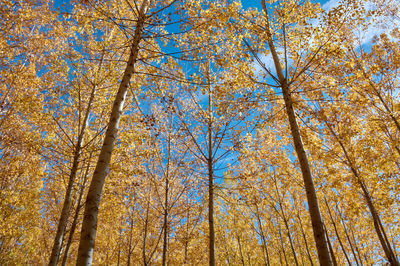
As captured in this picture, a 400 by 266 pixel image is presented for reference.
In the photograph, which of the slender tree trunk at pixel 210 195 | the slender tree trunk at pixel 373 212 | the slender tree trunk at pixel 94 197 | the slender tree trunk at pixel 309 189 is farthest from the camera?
the slender tree trunk at pixel 373 212

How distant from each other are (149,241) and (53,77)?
470 inches

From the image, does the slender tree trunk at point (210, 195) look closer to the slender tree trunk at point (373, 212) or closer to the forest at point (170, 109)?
the forest at point (170, 109)

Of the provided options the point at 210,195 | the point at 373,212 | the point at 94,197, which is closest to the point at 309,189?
the point at 210,195

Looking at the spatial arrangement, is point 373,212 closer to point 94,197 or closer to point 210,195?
point 210,195

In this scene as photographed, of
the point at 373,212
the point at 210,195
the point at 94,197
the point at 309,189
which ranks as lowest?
the point at 94,197

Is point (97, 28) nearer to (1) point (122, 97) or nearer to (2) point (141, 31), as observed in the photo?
(2) point (141, 31)

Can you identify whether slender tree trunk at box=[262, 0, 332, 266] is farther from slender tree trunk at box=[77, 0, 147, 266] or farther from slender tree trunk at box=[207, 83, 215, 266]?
slender tree trunk at box=[77, 0, 147, 266]

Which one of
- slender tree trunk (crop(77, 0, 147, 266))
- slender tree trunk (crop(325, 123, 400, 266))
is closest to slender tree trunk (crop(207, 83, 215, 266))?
slender tree trunk (crop(77, 0, 147, 266))

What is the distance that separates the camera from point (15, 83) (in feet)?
27.4

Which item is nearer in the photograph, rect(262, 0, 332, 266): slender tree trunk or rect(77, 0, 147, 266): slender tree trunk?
rect(77, 0, 147, 266): slender tree trunk

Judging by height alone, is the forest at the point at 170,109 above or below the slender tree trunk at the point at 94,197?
above

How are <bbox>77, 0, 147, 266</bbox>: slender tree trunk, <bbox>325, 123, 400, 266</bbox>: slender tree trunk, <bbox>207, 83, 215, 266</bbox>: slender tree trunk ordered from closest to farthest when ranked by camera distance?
<bbox>77, 0, 147, 266</bbox>: slender tree trunk → <bbox>207, 83, 215, 266</bbox>: slender tree trunk → <bbox>325, 123, 400, 266</bbox>: slender tree trunk

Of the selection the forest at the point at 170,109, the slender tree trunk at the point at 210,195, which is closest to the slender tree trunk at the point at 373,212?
the forest at the point at 170,109

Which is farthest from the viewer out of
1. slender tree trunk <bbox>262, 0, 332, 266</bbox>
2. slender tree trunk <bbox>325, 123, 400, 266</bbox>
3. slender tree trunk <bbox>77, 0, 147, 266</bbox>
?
slender tree trunk <bbox>325, 123, 400, 266</bbox>
